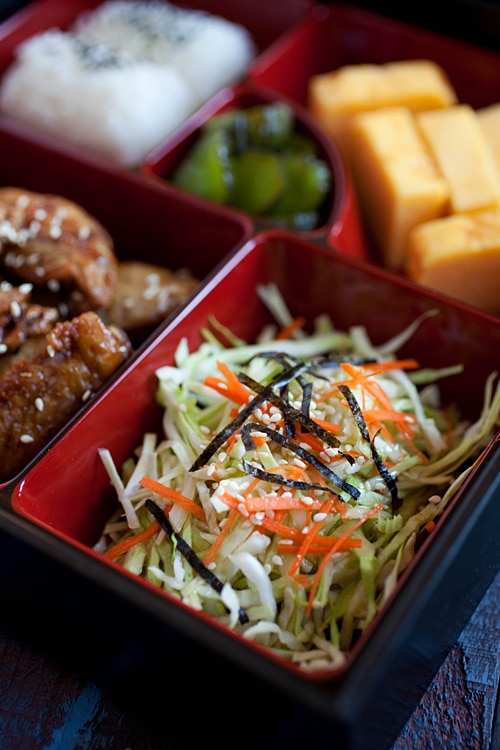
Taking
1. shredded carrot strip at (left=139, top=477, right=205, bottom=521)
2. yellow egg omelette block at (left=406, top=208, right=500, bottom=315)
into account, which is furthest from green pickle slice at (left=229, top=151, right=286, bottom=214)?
shredded carrot strip at (left=139, top=477, right=205, bottom=521)

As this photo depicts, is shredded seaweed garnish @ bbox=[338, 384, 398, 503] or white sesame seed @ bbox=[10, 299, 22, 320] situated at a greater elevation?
white sesame seed @ bbox=[10, 299, 22, 320]

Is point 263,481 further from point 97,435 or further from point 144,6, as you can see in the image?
point 144,6

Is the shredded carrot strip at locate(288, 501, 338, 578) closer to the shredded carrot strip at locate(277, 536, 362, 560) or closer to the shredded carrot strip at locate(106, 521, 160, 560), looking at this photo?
the shredded carrot strip at locate(277, 536, 362, 560)

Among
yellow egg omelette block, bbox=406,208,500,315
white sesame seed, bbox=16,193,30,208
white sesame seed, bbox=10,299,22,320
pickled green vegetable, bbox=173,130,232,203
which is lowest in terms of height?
yellow egg omelette block, bbox=406,208,500,315

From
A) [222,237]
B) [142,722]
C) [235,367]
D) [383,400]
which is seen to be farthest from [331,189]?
[142,722]

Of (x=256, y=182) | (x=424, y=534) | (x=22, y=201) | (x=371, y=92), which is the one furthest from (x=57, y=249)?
(x=371, y=92)

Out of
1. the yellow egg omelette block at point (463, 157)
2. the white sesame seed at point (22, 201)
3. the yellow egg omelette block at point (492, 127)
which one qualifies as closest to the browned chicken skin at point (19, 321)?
the white sesame seed at point (22, 201)
